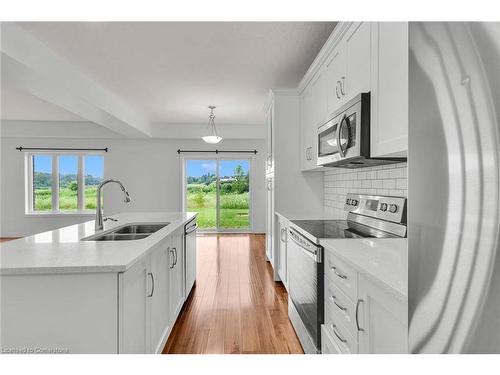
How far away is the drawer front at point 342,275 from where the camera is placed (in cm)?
119

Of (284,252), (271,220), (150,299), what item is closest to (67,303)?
(150,299)

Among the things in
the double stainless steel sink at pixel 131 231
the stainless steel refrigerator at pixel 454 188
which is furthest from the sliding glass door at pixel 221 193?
the stainless steel refrigerator at pixel 454 188

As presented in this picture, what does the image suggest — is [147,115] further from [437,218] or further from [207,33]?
[437,218]

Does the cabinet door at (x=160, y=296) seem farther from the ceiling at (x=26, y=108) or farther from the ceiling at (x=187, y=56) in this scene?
the ceiling at (x=26, y=108)

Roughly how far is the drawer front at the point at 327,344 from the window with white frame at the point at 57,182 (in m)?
6.37

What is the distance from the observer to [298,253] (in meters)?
2.12

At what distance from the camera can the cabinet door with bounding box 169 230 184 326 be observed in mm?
2150

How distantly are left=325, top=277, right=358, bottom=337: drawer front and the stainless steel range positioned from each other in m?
0.09

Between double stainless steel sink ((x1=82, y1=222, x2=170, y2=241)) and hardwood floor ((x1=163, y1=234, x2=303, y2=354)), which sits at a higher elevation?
double stainless steel sink ((x1=82, y1=222, x2=170, y2=241))

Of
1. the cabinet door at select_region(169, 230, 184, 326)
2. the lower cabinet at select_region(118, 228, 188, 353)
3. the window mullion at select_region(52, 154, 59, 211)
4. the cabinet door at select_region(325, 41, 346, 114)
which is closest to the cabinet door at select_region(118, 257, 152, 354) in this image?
the lower cabinet at select_region(118, 228, 188, 353)

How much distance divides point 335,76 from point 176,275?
2.03 meters

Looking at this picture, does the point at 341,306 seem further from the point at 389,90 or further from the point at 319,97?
the point at 319,97

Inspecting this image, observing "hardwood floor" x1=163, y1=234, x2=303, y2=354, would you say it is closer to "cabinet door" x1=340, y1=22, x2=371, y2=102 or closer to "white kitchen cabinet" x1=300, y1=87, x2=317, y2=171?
"white kitchen cabinet" x1=300, y1=87, x2=317, y2=171

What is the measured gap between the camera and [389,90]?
1.43 m
